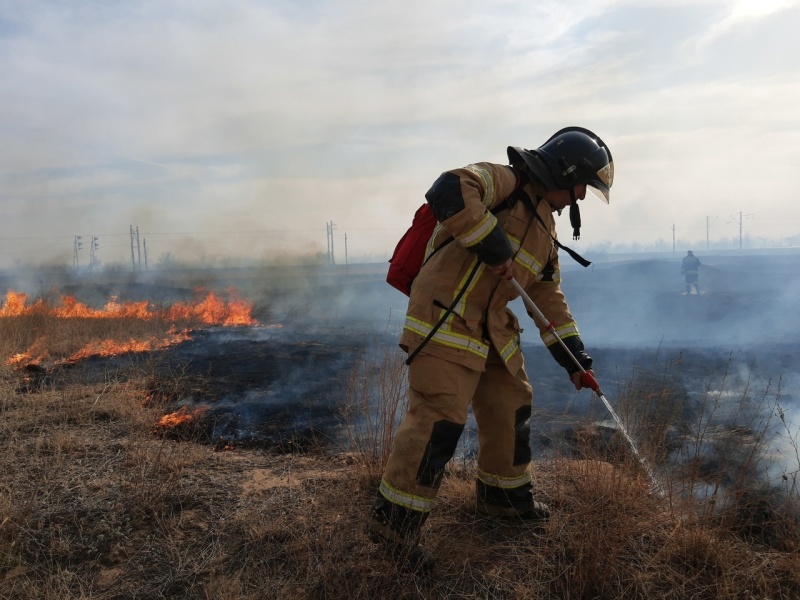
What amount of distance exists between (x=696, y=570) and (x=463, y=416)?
1.25m

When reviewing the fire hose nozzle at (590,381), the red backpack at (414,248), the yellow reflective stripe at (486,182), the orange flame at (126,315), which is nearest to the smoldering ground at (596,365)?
the fire hose nozzle at (590,381)

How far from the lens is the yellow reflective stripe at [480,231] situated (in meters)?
2.44

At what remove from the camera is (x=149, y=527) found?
9.59 ft

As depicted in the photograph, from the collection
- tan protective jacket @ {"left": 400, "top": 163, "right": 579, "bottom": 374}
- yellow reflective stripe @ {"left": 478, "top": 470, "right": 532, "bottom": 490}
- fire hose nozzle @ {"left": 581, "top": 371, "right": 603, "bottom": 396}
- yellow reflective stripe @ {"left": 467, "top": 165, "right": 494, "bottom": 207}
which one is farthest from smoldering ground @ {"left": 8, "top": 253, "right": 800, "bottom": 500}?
yellow reflective stripe @ {"left": 467, "top": 165, "right": 494, "bottom": 207}

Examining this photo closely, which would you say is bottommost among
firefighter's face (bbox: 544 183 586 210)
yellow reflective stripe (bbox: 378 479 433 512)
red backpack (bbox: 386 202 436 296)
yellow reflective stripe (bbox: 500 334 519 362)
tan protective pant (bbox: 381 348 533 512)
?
yellow reflective stripe (bbox: 378 479 433 512)

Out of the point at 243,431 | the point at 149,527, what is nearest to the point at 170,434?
the point at 243,431

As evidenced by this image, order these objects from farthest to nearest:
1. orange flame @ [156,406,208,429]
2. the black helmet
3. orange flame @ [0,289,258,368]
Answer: orange flame @ [0,289,258,368] < orange flame @ [156,406,208,429] < the black helmet

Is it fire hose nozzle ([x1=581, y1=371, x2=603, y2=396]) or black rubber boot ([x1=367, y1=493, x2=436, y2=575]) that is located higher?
fire hose nozzle ([x1=581, y1=371, x2=603, y2=396])

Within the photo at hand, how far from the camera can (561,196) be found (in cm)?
283

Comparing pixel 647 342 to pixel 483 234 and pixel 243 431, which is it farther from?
pixel 483 234

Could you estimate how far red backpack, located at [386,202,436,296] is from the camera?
284 cm

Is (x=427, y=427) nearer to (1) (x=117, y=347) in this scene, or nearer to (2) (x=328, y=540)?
(2) (x=328, y=540)

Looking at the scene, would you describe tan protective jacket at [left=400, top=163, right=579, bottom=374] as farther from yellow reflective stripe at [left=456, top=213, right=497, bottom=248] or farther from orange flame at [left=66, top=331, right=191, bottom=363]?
orange flame at [left=66, top=331, right=191, bottom=363]

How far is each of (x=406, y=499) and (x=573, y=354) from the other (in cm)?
134
